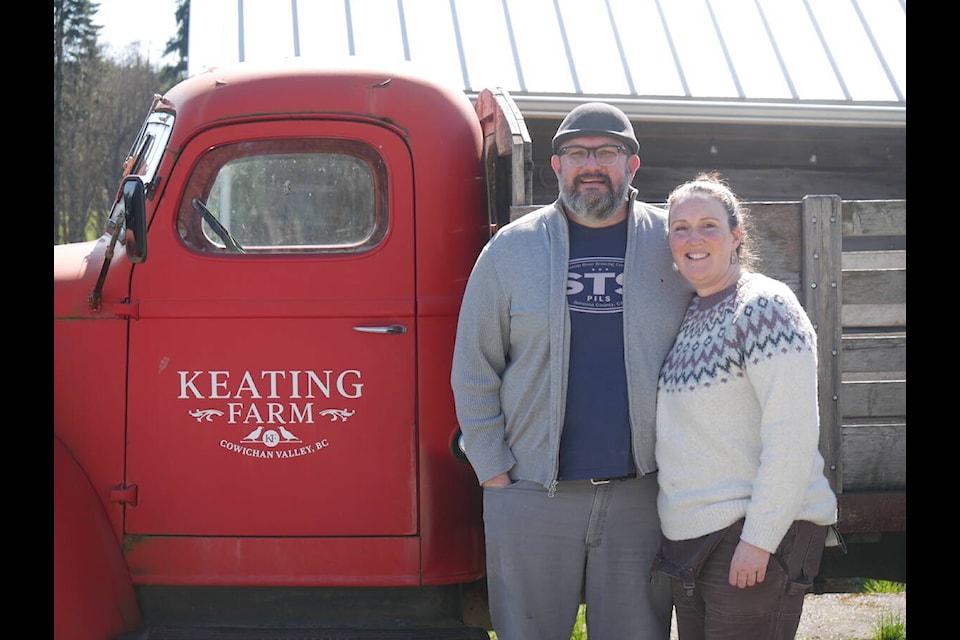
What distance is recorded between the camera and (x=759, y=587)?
2.40m

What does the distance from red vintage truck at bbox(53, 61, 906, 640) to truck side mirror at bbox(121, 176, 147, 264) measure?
12 mm

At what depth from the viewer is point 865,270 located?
3.20 metres

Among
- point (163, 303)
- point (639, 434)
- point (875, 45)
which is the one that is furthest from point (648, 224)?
point (875, 45)

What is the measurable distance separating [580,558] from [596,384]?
0.48m

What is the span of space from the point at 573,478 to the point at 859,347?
121cm

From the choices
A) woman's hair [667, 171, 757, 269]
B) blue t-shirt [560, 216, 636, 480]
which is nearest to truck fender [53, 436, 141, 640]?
blue t-shirt [560, 216, 636, 480]

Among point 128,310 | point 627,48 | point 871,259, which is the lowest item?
point 128,310

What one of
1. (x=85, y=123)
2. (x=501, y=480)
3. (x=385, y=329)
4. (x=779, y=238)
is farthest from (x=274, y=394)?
(x=85, y=123)

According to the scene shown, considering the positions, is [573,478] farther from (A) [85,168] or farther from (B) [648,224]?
(A) [85,168]

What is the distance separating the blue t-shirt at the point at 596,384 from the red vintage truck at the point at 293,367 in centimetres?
37

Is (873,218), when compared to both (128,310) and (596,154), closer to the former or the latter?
(596,154)

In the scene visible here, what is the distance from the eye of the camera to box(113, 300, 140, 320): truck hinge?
2.93 meters

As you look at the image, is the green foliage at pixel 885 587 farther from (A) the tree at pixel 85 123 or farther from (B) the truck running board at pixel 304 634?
(A) the tree at pixel 85 123

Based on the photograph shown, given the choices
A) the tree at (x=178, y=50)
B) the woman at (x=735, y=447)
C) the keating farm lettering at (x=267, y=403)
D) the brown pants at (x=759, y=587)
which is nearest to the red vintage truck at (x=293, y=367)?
the keating farm lettering at (x=267, y=403)
